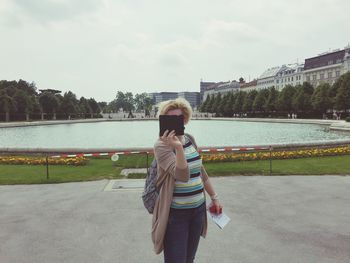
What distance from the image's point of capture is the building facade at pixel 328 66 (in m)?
106

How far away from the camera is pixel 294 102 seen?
80.1 meters

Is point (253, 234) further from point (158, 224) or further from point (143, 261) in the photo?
point (158, 224)

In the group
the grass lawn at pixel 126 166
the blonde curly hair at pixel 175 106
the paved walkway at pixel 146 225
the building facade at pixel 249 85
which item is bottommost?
the grass lawn at pixel 126 166

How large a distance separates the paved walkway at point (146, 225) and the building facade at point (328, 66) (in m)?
108

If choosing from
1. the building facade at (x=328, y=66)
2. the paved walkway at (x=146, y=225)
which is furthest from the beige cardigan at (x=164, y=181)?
the building facade at (x=328, y=66)

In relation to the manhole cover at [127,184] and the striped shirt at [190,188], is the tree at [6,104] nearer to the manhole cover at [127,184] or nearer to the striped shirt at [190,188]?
the manhole cover at [127,184]

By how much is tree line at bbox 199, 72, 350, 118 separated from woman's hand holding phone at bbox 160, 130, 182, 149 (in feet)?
228

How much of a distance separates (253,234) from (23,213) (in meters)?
4.90

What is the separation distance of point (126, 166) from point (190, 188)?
1058 centimetres

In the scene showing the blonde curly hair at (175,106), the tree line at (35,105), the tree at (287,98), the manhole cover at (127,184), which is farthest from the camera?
the tree at (287,98)

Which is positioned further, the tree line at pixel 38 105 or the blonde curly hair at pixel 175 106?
the tree line at pixel 38 105

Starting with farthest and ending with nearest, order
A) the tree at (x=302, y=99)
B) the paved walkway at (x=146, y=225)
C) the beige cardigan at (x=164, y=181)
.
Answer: the tree at (x=302, y=99) → the paved walkway at (x=146, y=225) → the beige cardigan at (x=164, y=181)

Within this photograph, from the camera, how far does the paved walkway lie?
504cm

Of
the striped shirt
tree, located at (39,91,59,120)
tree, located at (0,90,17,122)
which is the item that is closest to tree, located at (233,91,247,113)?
tree, located at (39,91,59,120)
